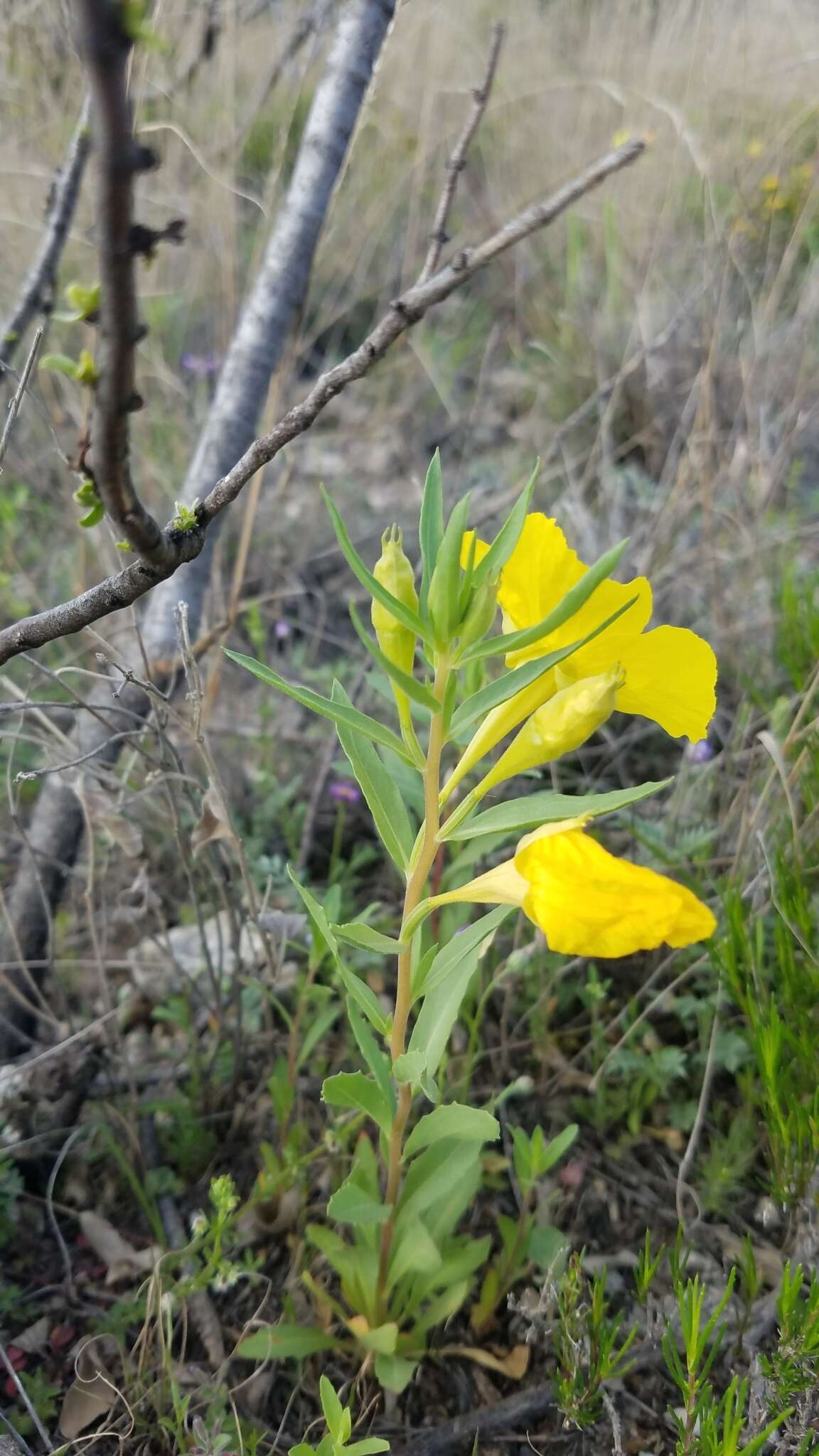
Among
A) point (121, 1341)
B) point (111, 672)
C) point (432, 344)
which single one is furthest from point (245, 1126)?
point (432, 344)

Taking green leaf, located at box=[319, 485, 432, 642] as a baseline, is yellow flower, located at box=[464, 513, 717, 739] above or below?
below

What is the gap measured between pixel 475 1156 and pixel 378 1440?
0.27m

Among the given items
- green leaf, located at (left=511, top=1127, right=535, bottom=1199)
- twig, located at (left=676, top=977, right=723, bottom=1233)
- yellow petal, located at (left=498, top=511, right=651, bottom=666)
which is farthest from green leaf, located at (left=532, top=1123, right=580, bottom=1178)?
yellow petal, located at (left=498, top=511, right=651, bottom=666)

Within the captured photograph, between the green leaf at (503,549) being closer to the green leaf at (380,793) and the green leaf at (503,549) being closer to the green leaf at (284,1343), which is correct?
the green leaf at (380,793)

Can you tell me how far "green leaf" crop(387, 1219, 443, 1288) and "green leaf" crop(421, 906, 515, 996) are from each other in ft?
0.94

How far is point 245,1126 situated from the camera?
1.36 metres

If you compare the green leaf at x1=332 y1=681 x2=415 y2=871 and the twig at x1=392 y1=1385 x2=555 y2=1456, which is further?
the twig at x1=392 y1=1385 x2=555 y2=1456

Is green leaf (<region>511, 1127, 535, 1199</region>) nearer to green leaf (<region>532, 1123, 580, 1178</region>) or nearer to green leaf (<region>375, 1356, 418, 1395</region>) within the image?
green leaf (<region>532, 1123, 580, 1178</region>)

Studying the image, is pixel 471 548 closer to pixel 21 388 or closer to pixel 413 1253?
pixel 21 388

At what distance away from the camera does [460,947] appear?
33.9 inches

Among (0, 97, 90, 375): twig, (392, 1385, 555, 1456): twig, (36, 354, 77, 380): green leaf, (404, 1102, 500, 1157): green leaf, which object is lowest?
(392, 1385, 555, 1456): twig

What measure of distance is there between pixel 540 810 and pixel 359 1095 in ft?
1.25

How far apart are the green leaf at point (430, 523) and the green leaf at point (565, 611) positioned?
111 mm

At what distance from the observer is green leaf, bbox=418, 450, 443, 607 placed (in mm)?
806
